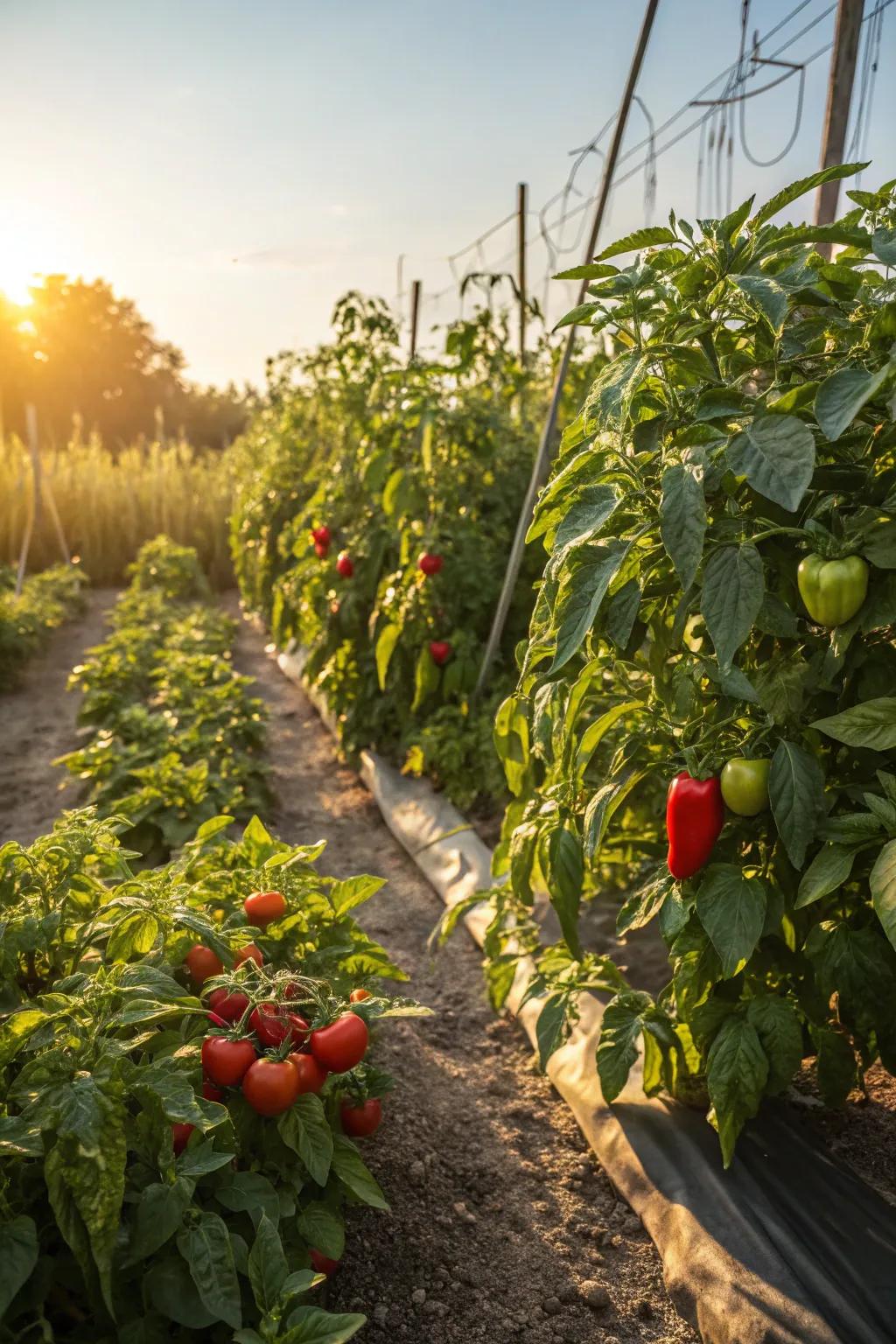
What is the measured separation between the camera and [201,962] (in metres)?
1.66

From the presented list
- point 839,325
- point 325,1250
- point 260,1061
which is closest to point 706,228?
point 839,325

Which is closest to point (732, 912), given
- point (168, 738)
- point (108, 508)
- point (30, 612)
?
point (168, 738)

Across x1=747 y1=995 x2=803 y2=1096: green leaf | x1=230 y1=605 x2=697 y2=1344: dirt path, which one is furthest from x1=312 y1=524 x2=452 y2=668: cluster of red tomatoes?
x1=747 y1=995 x2=803 y2=1096: green leaf

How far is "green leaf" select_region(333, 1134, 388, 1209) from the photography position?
1.52 metres

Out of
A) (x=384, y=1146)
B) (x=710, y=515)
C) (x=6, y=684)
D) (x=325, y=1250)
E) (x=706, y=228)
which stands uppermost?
(x=706, y=228)

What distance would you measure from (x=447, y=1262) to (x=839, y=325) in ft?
5.89

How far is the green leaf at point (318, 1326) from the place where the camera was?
3.77 ft

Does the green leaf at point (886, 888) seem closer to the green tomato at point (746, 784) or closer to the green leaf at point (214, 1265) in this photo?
the green tomato at point (746, 784)

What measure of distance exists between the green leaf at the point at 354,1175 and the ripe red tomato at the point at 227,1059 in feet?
0.85

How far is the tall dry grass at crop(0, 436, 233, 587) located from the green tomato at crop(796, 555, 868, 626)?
10.4 metres

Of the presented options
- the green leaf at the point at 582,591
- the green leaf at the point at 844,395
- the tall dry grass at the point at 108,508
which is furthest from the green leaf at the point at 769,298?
the tall dry grass at the point at 108,508

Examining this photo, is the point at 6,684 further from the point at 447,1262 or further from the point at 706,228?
the point at 706,228

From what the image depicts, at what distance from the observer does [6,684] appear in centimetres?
650

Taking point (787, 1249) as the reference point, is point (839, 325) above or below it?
above
